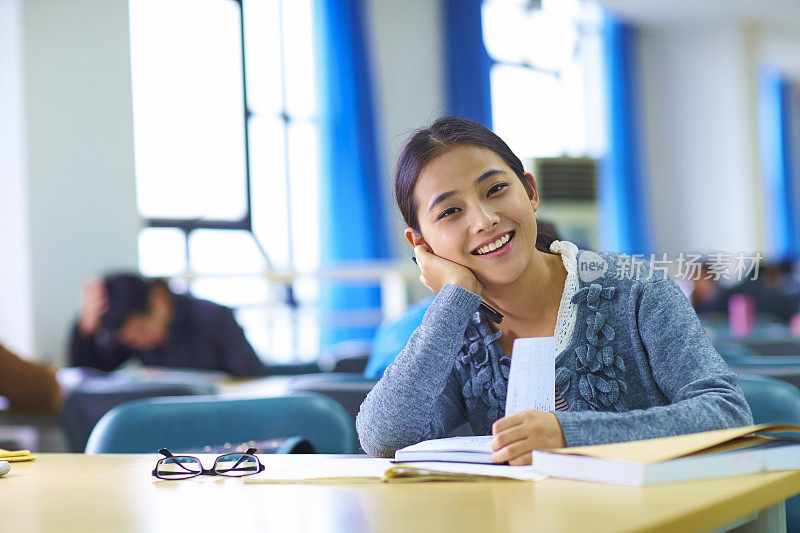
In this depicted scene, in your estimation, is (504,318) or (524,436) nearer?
(524,436)

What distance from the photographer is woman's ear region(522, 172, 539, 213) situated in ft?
5.54

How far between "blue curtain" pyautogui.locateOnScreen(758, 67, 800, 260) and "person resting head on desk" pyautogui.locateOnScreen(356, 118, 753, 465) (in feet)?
44.6

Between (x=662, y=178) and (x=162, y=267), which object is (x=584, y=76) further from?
(x=162, y=267)

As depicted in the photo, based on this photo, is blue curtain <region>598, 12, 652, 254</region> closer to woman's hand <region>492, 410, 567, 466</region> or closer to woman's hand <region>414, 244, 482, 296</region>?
woman's hand <region>414, 244, 482, 296</region>

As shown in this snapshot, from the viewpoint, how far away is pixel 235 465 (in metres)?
1.18

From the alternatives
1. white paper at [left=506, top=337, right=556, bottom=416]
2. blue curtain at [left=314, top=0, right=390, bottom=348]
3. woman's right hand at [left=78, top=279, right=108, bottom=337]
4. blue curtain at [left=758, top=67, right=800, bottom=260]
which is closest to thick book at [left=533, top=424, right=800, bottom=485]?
white paper at [left=506, top=337, right=556, bottom=416]

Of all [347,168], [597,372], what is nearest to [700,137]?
[347,168]

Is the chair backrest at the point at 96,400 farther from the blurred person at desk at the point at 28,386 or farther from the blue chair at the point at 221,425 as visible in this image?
the blurred person at desk at the point at 28,386

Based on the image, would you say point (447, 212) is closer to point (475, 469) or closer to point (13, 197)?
point (475, 469)

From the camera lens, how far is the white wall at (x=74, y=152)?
469 centimetres

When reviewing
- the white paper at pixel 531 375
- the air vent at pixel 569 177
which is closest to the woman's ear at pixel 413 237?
the white paper at pixel 531 375

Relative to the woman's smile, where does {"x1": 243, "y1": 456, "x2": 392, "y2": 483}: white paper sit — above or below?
below

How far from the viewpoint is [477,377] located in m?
1.56

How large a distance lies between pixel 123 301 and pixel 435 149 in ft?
9.50
